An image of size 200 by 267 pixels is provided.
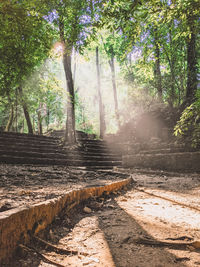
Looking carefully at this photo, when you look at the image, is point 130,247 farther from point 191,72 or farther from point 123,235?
point 191,72

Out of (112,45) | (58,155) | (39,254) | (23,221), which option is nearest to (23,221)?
(23,221)

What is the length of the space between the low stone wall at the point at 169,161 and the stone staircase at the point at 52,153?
1216mm

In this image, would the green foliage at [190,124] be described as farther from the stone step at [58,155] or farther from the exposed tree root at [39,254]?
the stone step at [58,155]

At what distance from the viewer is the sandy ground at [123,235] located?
1166mm

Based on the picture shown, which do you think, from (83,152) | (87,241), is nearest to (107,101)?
(83,152)

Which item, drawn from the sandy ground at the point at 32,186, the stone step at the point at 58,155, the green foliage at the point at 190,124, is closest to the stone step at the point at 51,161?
the stone step at the point at 58,155

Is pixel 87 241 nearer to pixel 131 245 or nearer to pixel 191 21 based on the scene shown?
pixel 131 245

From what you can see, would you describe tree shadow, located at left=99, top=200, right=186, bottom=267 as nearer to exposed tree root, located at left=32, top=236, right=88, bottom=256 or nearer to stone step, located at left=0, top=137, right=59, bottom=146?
exposed tree root, located at left=32, top=236, right=88, bottom=256

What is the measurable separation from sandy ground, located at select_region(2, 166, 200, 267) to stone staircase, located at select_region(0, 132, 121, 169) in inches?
176

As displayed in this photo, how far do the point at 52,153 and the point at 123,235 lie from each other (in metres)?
6.05

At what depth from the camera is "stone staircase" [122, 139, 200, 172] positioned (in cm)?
530

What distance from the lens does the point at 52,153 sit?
7.21 meters

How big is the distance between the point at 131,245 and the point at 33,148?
6.87 m

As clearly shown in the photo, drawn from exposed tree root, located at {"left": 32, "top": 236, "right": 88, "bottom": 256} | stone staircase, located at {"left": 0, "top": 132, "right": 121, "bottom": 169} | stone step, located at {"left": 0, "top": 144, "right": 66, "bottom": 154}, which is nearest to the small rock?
exposed tree root, located at {"left": 32, "top": 236, "right": 88, "bottom": 256}
